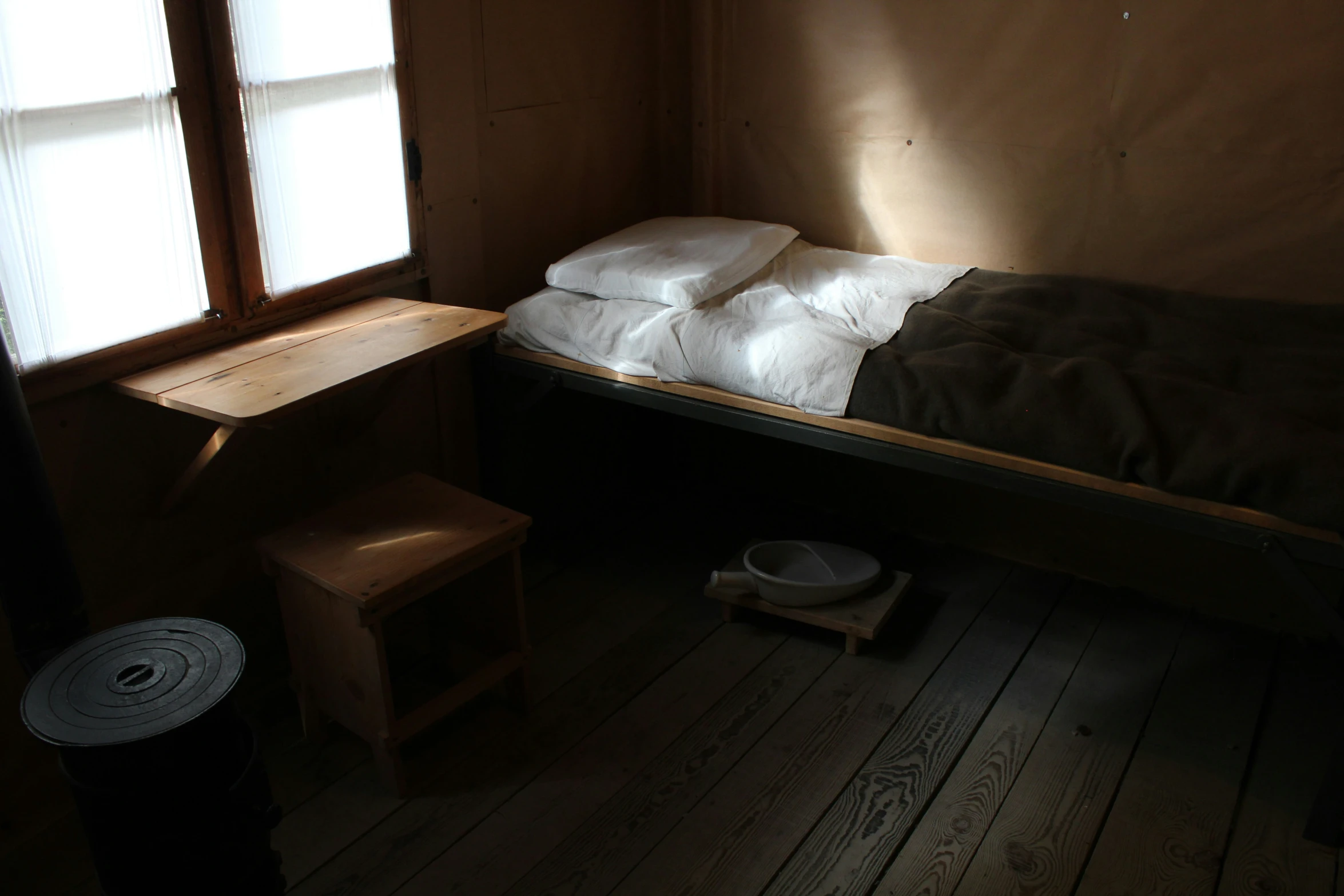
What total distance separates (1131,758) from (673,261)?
60.2 inches

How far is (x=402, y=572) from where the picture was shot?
6.37 ft

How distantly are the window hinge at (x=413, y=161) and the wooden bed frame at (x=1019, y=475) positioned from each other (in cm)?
48

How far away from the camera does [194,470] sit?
1955 mm

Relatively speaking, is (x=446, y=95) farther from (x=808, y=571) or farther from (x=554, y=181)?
(x=808, y=571)

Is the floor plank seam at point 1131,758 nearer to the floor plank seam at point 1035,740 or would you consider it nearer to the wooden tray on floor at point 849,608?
the floor plank seam at point 1035,740

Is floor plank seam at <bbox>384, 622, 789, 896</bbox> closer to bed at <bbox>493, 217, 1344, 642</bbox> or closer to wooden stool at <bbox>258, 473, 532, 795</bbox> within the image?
wooden stool at <bbox>258, 473, 532, 795</bbox>

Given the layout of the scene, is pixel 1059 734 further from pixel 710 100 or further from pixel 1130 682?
pixel 710 100

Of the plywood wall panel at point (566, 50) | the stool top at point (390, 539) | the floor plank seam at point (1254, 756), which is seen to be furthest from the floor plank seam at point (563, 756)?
the plywood wall panel at point (566, 50)

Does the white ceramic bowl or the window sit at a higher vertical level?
the window

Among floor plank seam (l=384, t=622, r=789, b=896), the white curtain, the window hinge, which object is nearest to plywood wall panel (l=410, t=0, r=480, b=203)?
the window hinge

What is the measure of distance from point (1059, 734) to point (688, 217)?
5.58 feet

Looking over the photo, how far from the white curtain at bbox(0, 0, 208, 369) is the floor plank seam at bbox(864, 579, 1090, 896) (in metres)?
1.71

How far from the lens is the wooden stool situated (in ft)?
6.39

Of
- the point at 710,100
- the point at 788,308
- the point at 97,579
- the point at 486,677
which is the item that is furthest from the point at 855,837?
the point at 710,100
